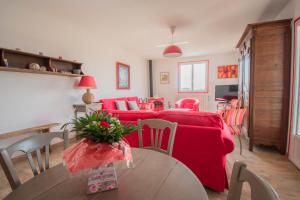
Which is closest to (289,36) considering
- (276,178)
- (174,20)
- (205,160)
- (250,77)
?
(250,77)

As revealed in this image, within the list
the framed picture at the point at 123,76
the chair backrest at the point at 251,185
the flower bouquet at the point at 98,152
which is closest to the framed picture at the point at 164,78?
the framed picture at the point at 123,76

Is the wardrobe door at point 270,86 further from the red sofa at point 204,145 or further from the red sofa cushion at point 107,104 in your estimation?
the red sofa cushion at point 107,104

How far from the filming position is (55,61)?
327 cm

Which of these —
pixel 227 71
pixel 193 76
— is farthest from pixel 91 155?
pixel 193 76

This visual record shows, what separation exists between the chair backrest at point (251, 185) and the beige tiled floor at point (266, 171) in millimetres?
1242

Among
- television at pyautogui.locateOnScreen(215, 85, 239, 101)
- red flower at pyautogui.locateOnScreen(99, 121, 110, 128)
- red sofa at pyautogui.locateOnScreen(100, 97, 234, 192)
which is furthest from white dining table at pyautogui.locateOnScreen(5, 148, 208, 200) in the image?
television at pyautogui.locateOnScreen(215, 85, 239, 101)

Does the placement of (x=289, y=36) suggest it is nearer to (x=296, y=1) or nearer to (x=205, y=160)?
(x=296, y=1)

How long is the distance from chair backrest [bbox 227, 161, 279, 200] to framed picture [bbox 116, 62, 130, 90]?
188 inches

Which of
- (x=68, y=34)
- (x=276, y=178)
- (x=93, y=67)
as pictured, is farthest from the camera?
(x=93, y=67)

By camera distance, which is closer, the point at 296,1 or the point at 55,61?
the point at 296,1

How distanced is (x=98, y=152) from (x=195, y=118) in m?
1.36

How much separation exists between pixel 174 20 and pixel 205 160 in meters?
2.71

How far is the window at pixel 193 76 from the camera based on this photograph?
6.62 m

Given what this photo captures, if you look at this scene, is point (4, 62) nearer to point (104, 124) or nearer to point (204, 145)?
point (104, 124)
